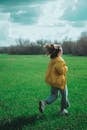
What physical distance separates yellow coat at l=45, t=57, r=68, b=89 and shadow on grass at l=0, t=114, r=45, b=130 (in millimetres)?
862

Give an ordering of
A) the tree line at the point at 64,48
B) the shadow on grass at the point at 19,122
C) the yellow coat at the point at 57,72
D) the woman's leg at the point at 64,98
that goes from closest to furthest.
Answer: the shadow on grass at the point at 19,122
the yellow coat at the point at 57,72
the woman's leg at the point at 64,98
the tree line at the point at 64,48

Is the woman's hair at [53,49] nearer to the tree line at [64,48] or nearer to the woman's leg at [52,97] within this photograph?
the woman's leg at [52,97]

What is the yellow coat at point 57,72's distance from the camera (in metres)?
11.3

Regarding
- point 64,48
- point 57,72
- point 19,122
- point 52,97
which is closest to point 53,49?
point 57,72

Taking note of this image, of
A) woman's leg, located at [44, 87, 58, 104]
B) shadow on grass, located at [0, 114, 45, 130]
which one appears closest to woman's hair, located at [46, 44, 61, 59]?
woman's leg, located at [44, 87, 58, 104]

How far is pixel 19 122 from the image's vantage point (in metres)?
10.7

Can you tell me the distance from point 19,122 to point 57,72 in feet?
5.16

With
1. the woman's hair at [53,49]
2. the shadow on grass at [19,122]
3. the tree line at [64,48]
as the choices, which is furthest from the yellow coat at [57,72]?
the tree line at [64,48]

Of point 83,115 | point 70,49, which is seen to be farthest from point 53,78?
point 70,49

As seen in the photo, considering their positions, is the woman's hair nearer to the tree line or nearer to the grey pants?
the grey pants

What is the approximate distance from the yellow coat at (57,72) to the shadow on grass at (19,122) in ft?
2.83

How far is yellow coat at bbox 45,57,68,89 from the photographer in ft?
36.9

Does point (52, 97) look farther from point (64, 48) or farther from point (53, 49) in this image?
point (64, 48)

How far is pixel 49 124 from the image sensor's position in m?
10.4
